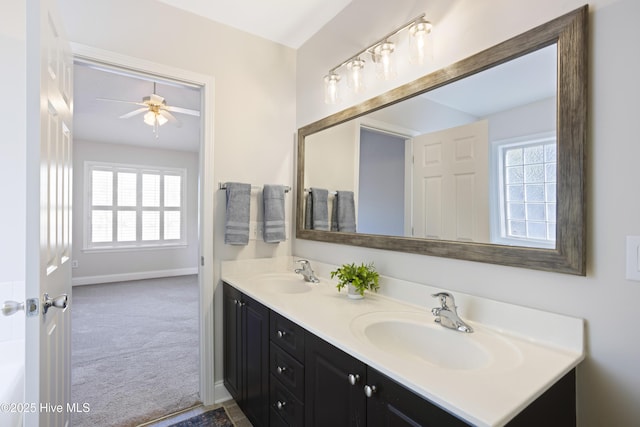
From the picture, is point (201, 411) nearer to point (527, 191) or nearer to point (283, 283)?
point (283, 283)

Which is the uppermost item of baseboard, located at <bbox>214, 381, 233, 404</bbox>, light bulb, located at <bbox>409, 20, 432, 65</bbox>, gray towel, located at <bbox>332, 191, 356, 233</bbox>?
light bulb, located at <bbox>409, 20, 432, 65</bbox>

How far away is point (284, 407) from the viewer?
1.45 m

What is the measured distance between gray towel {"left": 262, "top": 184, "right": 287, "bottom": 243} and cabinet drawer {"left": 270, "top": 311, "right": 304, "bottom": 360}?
0.82 metres

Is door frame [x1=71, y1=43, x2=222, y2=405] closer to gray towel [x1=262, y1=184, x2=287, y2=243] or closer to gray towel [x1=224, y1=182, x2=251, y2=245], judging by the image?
gray towel [x1=224, y1=182, x2=251, y2=245]

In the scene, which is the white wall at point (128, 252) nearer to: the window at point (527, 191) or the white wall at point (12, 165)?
the white wall at point (12, 165)

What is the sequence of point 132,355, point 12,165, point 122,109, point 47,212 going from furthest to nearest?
point 122,109, point 132,355, point 12,165, point 47,212

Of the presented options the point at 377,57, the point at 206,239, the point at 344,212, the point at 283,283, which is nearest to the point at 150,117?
the point at 206,239

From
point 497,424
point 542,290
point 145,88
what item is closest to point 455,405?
point 497,424

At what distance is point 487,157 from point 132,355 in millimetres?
3212

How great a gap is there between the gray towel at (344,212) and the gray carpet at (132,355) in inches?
62.0

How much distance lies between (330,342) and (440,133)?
3.48ft

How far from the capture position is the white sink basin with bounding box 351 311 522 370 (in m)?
1.04

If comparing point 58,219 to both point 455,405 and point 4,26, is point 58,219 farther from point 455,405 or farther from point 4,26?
point 455,405

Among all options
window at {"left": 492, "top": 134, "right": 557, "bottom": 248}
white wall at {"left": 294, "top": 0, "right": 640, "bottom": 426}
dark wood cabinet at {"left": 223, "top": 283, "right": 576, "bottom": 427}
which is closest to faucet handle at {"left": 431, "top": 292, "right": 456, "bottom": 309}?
white wall at {"left": 294, "top": 0, "right": 640, "bottom": 426}
